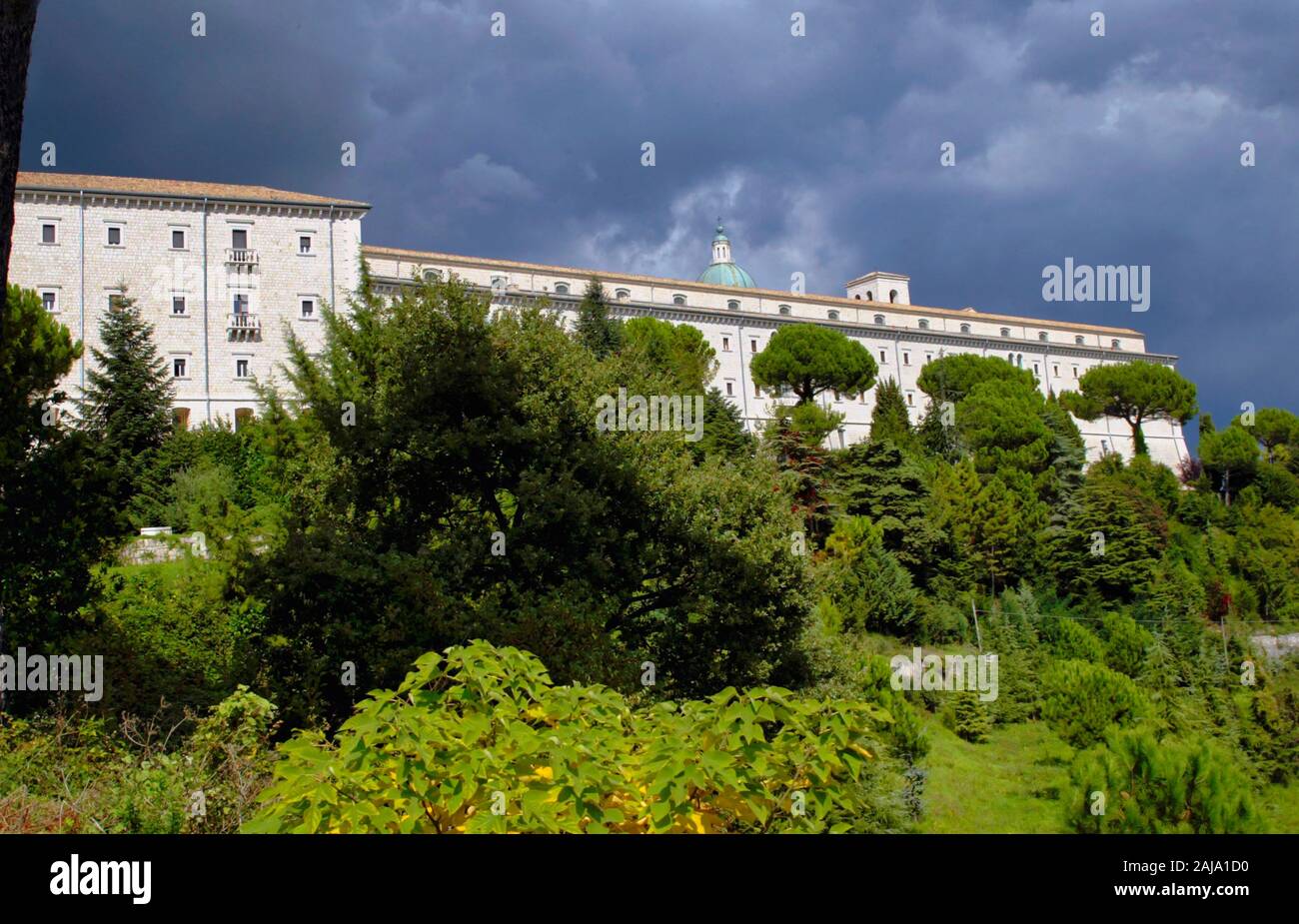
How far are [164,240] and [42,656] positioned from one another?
126 feet

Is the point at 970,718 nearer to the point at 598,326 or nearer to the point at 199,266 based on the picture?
the point at 598,326

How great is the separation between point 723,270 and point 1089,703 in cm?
7002

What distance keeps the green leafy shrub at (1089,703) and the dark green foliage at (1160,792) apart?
45.5 feet

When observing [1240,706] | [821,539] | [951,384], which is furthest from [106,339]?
[951,384]

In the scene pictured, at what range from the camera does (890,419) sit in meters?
51.7

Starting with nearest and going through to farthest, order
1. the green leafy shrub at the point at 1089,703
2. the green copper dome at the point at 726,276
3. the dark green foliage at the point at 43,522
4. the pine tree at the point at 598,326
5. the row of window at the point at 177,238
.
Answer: the dark green foliage at the point at 43,522 → the green leafy shrub at the point at 1089,703 → the pine tree at the point at 598,326 → the row of window at the point at 177,238 → the green copper dome at the point at 726,276

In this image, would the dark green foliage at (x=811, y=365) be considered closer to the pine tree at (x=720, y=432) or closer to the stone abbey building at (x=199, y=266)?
the stone abbey building at (x=199, y=266)

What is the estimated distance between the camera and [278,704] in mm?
13273

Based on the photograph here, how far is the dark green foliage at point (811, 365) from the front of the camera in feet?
208

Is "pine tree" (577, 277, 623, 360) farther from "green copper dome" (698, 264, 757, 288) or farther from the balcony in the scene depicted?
"green copper dome" (698, 264, 757, 288)

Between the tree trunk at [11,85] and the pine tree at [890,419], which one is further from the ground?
the pine tree at [890,419]

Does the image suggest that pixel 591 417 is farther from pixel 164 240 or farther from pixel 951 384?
pixel 951 384

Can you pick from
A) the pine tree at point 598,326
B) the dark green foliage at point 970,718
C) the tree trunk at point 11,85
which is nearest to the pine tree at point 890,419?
the pine tree at point 598,326

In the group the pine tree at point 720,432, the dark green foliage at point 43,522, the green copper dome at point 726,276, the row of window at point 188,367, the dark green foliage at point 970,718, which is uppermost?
the green copper dome at point 726,276
